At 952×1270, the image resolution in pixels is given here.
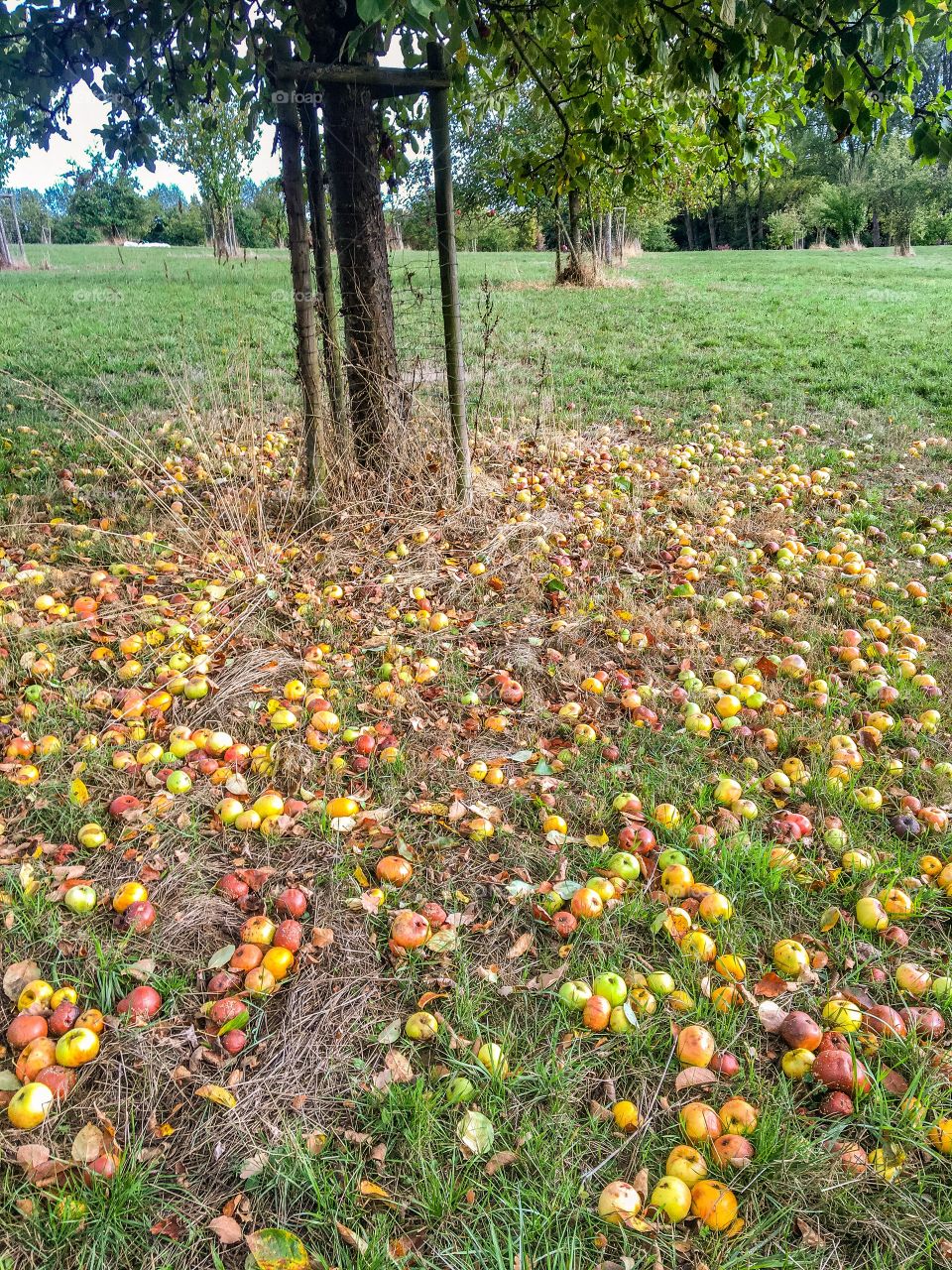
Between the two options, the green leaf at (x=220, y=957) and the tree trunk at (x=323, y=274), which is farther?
the tree trunk at (x=323, y=274)

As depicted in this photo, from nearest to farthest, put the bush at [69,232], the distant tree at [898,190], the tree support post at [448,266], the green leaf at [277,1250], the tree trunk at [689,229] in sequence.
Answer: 1. the green leaf at [277,1250]
2. the tree support post at [448,266]
3. the bush at [69,232]
4. the distant tree at [898,190]
5. the tree trunk at [689,229]

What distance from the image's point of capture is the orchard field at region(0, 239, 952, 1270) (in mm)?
1507

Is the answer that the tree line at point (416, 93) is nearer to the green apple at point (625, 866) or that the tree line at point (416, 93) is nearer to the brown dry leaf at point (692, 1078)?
the green apple at point (625, 866)

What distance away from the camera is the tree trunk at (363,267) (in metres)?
3.84

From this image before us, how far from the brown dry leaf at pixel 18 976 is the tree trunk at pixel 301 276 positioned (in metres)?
2.71

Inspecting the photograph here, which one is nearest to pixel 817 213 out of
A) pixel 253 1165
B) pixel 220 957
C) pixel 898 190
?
pixel 898 190

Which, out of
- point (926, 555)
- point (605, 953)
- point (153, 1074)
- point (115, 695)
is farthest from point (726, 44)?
point (153, 1074)

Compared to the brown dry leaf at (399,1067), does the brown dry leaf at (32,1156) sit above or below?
above

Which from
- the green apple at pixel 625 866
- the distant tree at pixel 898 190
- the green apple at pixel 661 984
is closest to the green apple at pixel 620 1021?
the green apple at pixel 661 984

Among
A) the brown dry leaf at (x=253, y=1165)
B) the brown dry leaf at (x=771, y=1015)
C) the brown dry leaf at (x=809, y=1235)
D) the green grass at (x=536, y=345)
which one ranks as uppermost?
the green grass at (x=536, y=345)

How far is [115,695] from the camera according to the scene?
2.89 metres

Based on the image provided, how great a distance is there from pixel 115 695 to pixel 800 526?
3889 mm

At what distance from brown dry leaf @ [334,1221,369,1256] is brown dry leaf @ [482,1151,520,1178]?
267mm

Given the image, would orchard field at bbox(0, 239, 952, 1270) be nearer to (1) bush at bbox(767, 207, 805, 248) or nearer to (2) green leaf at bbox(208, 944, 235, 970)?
(2) green leaf at bbox(208, 944, 235, 970)
